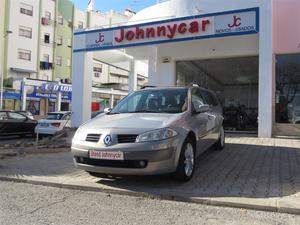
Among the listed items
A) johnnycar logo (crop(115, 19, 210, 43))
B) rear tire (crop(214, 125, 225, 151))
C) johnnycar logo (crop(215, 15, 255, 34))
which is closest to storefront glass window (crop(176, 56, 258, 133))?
johnnycar logo (crop(115, 19, 210, 43))

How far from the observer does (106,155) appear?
19.9 ft

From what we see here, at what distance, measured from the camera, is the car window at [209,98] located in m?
8.83

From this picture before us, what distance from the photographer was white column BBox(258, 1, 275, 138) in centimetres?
1314

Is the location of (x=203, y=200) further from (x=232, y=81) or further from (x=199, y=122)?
(x=232, y=81)

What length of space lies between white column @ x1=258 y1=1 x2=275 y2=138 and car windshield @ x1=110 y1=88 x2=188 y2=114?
246 inches

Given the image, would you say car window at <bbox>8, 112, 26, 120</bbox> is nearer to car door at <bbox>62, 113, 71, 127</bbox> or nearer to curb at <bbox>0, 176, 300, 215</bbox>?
car door at <bbox>62, 113, 71, 127</bbox>

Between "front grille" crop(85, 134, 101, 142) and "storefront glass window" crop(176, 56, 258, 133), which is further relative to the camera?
"storefront glass window" crop(176, 56, 258, 133)

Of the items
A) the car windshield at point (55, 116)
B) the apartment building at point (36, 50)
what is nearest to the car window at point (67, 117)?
the car windshield at point (55, 116)

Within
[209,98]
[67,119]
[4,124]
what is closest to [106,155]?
[209,98]

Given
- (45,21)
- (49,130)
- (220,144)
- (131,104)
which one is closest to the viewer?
(131,104)

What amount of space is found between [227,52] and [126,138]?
10.5 metres

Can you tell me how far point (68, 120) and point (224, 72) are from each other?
23.8 feet

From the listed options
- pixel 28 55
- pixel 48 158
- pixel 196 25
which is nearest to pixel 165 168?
pixel 48 158

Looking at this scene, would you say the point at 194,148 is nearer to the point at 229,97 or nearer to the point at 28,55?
the point at 229,97
